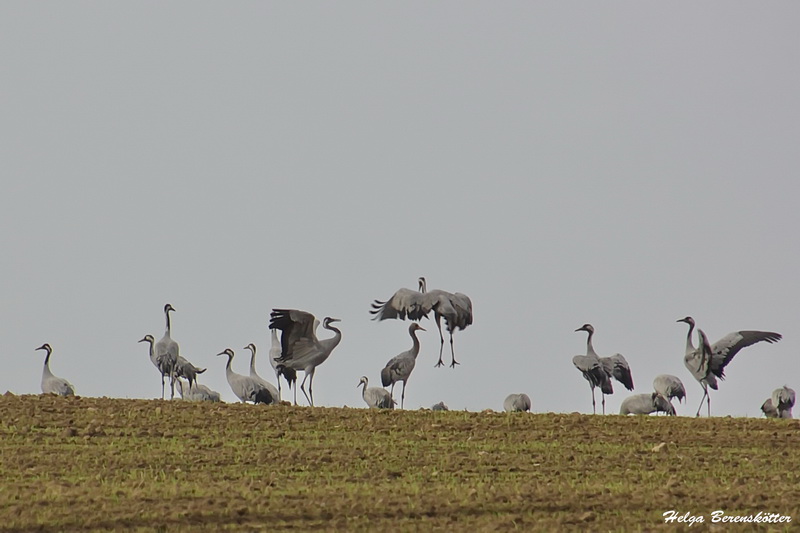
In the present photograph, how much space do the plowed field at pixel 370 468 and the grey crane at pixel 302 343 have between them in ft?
15.0

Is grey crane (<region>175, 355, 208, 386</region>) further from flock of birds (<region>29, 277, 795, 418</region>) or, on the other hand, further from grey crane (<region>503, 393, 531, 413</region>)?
grey crane (<region>503, 393, 531, 413</region>)

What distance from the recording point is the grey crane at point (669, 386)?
31.0 meters

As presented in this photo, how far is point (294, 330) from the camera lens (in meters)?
Result: 25.6

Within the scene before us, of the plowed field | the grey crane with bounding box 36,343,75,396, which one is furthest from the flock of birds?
the plowed field

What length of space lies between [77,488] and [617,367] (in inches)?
717

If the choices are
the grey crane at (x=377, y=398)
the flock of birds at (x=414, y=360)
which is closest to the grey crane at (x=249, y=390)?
the flock of birds at (x=414, y=360)

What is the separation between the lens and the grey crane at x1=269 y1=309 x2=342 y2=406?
25047mm

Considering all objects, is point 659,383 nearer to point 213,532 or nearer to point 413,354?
point 413,354

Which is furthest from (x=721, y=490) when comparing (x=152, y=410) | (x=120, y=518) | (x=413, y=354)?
(x=413, y=354)

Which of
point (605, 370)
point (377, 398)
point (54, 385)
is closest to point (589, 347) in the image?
point (605, 370)

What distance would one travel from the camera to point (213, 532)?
38.1ft

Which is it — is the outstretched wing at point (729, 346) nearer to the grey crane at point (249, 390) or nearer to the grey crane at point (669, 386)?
the grey crane at point (669, 386)

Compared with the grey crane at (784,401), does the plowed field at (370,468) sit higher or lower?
lower

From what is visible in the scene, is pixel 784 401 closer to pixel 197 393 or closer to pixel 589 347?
pixel 589 347
